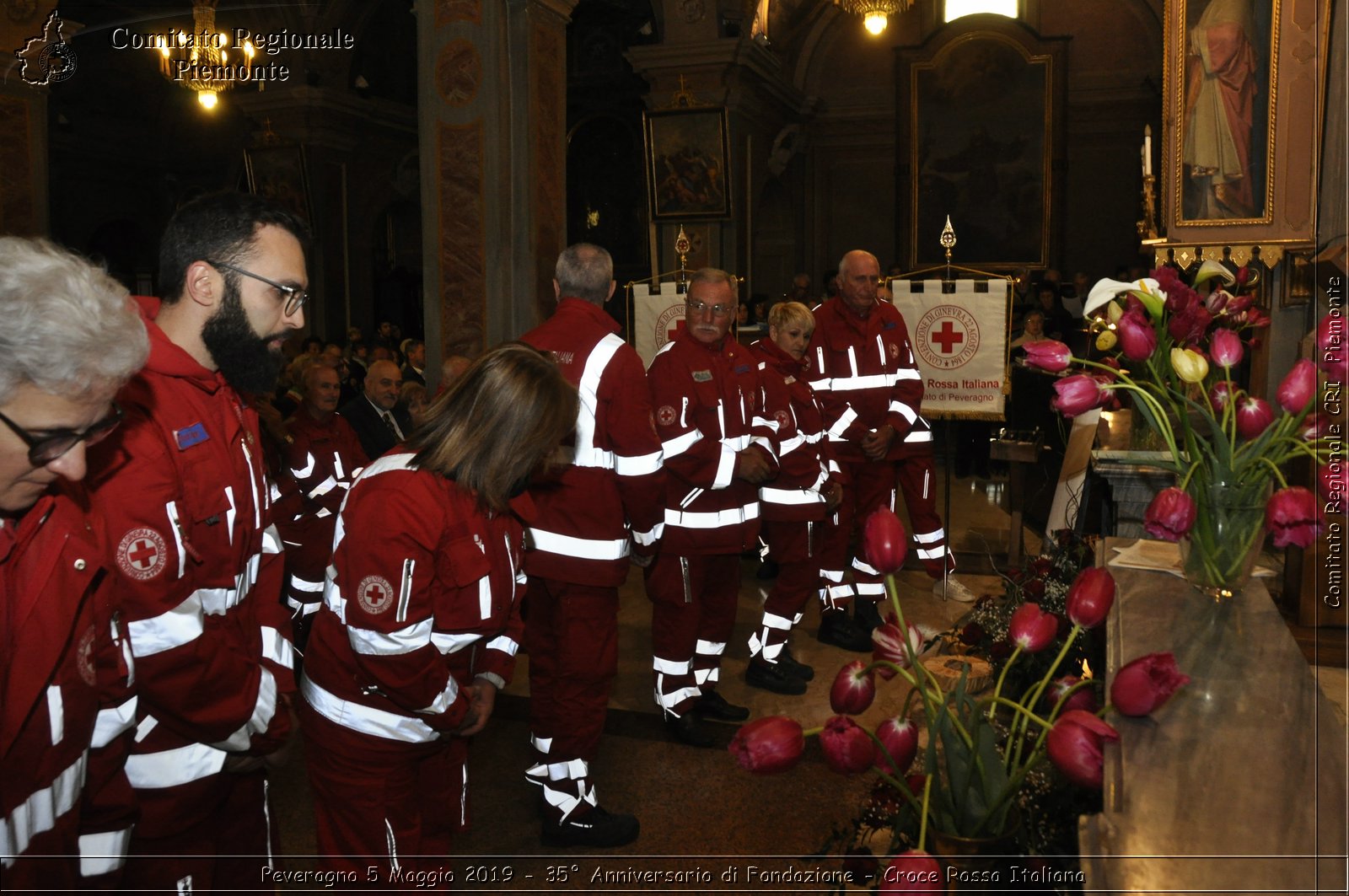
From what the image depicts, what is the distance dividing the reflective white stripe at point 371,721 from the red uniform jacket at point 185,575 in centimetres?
12

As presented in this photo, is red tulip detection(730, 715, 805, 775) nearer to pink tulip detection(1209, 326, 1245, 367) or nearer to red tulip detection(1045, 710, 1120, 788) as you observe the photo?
red tulip detection(1045, 710, 1120, 788)

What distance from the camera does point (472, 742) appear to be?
4.61 metres

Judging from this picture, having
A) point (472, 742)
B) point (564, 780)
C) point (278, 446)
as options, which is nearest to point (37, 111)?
point (278, 446)

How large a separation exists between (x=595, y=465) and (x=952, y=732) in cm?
246

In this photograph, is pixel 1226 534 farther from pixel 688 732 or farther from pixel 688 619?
pixel 688 732

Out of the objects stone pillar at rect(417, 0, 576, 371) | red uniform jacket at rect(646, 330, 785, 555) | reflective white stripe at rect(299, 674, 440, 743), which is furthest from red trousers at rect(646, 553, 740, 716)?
stone pillar at rect(417, 0, 576, 371)

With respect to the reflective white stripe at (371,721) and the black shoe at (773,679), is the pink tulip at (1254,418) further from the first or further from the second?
the black shoe at (773,679)

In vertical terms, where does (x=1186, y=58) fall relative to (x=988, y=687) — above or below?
above

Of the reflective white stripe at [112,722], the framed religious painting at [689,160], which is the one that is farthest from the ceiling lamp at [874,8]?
the reflective white stripe at [112,722]

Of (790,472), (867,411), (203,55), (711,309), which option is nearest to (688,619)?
(790,472)

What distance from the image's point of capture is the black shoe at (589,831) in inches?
145

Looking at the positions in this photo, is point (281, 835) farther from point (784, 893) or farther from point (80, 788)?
point (80, 788)

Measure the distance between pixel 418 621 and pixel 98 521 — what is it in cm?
75

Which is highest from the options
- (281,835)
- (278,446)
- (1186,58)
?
(1186,58)
